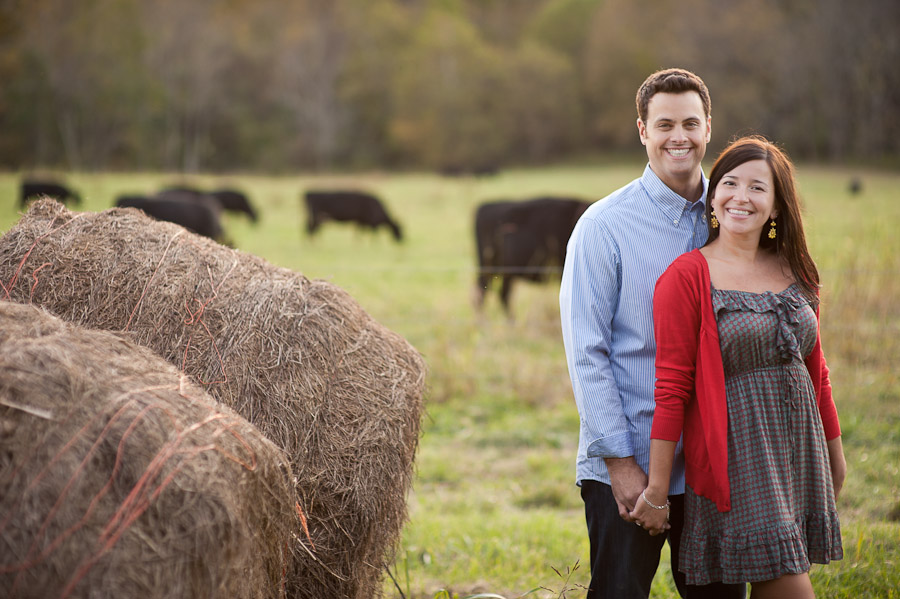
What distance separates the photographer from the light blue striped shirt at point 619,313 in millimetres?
2439

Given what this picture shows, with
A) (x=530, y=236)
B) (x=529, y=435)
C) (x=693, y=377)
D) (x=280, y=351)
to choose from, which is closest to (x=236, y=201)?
(x=530, y=236)

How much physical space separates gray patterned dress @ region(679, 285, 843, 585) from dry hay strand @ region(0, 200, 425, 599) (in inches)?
47.8

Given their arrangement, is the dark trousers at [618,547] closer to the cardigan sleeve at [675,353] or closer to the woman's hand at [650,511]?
the woman's hand at [650,511]

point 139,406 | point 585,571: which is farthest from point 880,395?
point 139,406

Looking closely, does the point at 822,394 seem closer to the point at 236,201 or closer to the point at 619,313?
the point at 619,313

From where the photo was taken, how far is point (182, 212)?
15891mm

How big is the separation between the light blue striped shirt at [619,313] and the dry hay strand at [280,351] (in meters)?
0.85

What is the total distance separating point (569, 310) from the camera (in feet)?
8.25

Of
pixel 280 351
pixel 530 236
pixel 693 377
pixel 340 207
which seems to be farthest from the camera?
pixel 340 207

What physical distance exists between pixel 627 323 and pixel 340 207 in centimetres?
2131

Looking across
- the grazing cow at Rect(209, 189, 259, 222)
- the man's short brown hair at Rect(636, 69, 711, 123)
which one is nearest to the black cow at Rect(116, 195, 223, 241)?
the grazing cow at Rect(209, 189, 259, 222)

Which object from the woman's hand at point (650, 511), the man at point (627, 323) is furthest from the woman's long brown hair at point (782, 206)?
the woman's hand at point (650, 511)

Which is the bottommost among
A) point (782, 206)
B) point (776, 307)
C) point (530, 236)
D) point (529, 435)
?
point (529, 435)

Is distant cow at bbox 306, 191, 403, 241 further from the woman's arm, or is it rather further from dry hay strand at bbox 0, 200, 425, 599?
the woman's arm
